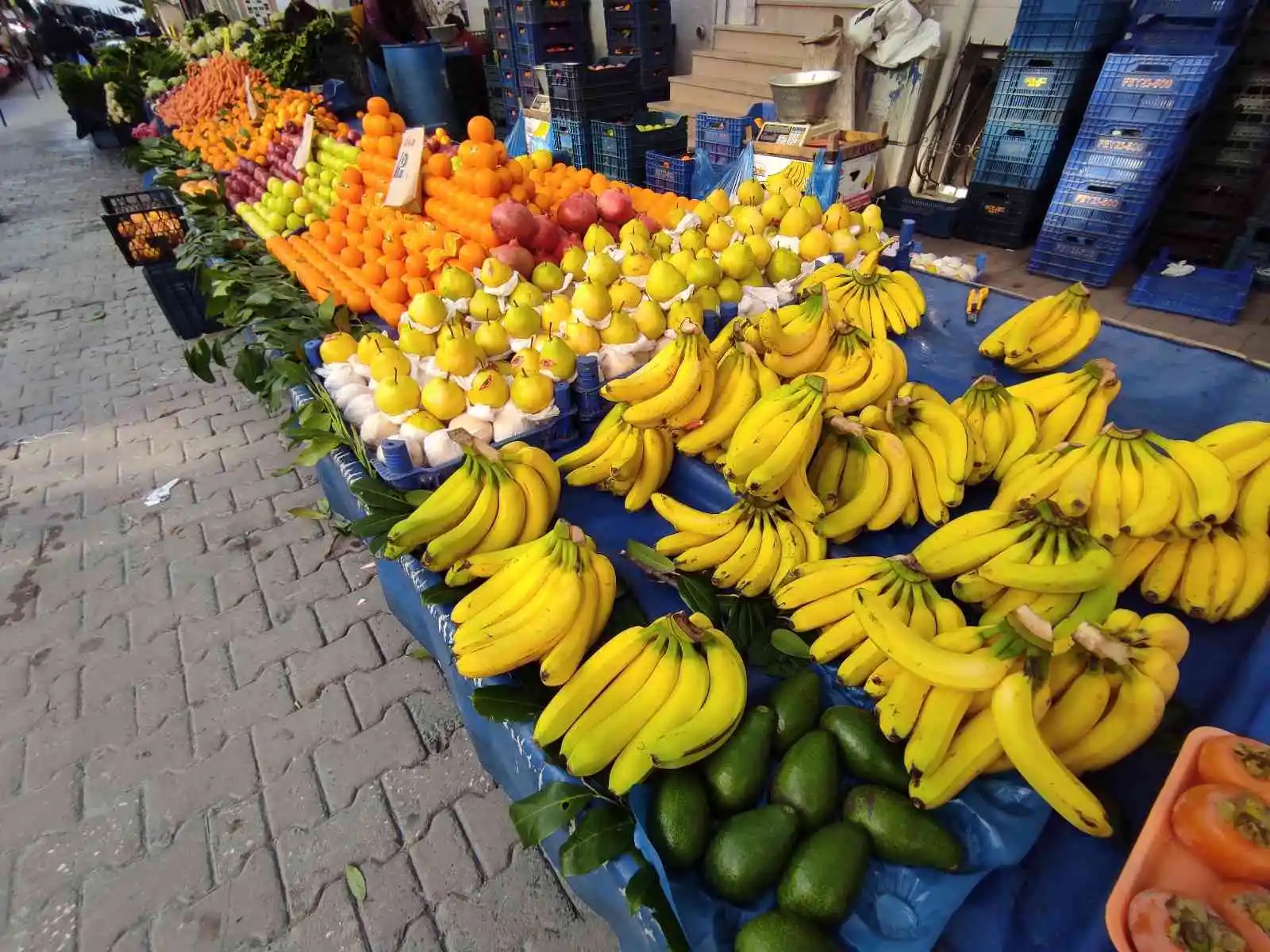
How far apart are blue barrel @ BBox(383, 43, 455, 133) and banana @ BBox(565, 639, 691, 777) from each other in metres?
7.77

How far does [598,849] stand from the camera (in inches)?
50.1

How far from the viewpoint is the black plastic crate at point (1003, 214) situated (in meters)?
5.77

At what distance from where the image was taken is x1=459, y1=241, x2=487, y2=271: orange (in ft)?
10.2

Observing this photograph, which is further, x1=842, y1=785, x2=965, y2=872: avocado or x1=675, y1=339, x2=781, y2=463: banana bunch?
x1=675, y1=339, x2=781, y2=463: banana bunch

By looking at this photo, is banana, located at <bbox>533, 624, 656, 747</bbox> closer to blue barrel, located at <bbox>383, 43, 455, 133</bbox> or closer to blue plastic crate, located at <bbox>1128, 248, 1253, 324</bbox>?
blue plastic crate, located at <bbox>1128, 248, 1253, 324</bbox>

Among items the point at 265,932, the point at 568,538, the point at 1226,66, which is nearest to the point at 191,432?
the point at 265,932

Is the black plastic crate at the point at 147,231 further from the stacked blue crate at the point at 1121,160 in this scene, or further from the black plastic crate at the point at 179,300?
the stacked blue crate at the point at 1121,160

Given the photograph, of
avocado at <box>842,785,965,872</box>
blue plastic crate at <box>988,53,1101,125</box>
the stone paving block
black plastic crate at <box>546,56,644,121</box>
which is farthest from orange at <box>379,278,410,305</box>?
blue plastic crate at <box>988,53,1101,125</box>

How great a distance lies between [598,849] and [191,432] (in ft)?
14.6

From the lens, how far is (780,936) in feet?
3.62

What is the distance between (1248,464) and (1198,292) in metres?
4.50

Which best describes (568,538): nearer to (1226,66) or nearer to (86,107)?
(1226,66)

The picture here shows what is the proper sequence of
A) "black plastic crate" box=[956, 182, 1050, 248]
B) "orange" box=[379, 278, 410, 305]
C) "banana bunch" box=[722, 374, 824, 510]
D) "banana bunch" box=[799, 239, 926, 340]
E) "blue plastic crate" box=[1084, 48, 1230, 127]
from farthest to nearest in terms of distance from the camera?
"black plastic crate" box=[956, 182, 1050, 248]
"blue plastic crate" box=[1084, 48, 1230, 127]
"orange" box=[379, 278, 410, 305]
"banana bunch" box=[799, 239, 926, 340]
"banana bunch" box=[722, 374, 824, 510]

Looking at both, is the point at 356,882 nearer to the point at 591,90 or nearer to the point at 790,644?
the point at 790,644
